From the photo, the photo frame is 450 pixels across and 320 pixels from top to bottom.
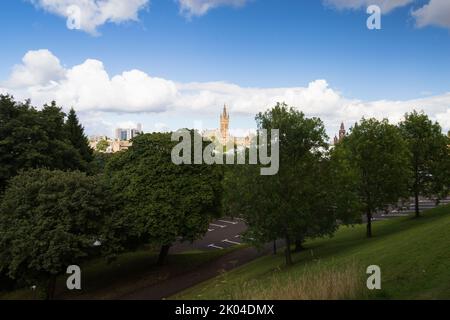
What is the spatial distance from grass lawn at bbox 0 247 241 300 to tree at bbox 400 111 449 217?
1859 cm

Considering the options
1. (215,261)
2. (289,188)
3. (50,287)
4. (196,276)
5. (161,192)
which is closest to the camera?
(289,188)

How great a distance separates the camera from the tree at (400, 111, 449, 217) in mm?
35531

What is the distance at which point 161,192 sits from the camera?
3228 centimetres

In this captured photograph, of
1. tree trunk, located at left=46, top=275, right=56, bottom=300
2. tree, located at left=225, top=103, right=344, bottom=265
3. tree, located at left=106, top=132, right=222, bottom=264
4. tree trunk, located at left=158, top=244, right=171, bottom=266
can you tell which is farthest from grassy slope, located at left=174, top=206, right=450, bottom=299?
tree trunk, located at left=46, top=275, right=56, bottom=300

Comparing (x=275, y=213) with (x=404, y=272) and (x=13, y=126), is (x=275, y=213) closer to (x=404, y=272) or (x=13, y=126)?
(x=404, y=272)

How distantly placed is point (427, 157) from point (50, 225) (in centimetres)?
3158

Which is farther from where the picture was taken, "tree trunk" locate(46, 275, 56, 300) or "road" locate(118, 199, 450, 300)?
"road" locate(118, 199, 450, 300)

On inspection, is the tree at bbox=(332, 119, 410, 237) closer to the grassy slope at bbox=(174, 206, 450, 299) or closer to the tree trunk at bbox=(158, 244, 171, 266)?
the grassy slope at bbox=(174, 206, 450, 299)

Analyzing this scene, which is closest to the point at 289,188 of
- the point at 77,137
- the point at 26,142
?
the point at 26,142

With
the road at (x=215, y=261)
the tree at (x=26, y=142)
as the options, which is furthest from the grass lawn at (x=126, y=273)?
the tree at (x=26, y=142)

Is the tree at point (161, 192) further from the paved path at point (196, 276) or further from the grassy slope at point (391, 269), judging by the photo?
the grassy slope at point (391, 269)

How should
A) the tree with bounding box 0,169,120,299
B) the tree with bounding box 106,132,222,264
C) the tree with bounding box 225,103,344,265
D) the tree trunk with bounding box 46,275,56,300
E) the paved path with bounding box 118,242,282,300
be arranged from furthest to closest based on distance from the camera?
1. the tree with bounding box 106,132,222,264
2. the paved path with bounding box 118,242,282,300
3. the tree trunk with bounding box 46,275,56,300
4. the tree with bounding box 0,169,120,299
5. the tree with bounding box 225,103,344,265

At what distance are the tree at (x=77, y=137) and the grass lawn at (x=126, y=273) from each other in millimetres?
19621

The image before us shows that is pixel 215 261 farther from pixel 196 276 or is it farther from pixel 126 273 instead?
pixel 126 273
